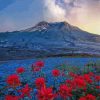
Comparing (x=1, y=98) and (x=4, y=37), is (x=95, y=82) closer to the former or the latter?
(x=1, y=98)

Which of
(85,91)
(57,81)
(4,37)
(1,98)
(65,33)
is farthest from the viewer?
(4,37)

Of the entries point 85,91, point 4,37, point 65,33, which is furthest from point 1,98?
point 4,37

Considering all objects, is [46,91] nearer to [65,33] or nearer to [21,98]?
[21,98]

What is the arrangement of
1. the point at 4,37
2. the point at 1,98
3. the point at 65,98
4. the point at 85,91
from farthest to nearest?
the point at 4,37 < the point at 1,98 < the point at 85,91 < the point at 65,98

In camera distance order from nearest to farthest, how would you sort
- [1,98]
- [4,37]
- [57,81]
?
1. [1,98]
2. [57,81]
3. [4,37]

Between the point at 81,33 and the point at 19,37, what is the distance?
19.1 meters

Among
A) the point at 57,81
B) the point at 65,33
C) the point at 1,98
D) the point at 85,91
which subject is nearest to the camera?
the point at 85,91

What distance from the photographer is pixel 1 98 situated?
1859 centimetres

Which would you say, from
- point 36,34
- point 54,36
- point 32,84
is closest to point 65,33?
point 54,36

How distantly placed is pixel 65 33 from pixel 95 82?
138339 millimetres

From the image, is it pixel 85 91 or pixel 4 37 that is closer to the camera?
pixel 85 91

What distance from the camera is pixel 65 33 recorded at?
157750 millimetres

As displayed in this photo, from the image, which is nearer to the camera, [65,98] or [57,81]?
[65,98]

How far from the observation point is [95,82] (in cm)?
1956
